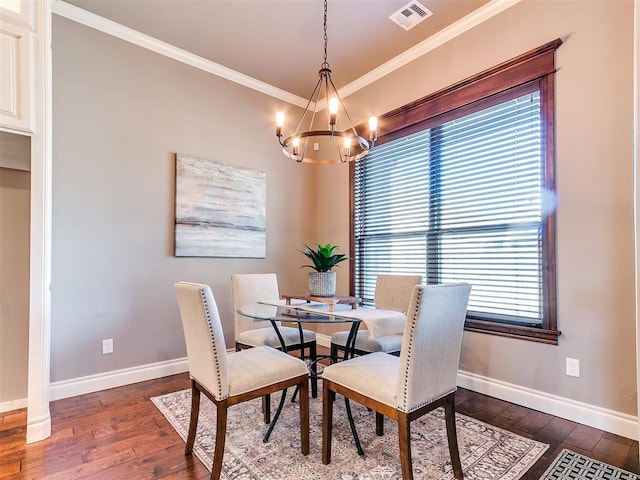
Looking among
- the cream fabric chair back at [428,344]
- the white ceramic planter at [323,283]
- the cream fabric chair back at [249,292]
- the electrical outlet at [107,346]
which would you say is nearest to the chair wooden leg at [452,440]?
the cream fabric chair back at [428,344]

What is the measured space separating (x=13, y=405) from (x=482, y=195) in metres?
3.87

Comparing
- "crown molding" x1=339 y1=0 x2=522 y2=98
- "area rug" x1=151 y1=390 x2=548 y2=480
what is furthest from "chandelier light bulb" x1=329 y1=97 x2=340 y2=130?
"area rug" x1=151 y1=390 x2=548 y2=480

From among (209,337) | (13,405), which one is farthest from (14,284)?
(209,337)

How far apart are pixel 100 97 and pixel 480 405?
392 cm

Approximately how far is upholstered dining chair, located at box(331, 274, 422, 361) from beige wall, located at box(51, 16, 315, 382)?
1.47 meters

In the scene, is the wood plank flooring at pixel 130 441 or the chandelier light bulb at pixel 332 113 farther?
the chandelier light bulb at pixel 332 113

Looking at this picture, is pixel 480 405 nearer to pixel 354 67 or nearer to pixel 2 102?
pixel 354 67

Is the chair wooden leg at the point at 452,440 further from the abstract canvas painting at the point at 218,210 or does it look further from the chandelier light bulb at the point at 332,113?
the abstract canvas painting at the point at 218,210

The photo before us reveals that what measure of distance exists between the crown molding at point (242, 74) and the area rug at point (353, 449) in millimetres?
3090

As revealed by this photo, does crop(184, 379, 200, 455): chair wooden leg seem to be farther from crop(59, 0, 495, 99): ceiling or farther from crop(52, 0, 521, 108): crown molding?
crop(52, 0, 521, 108): crown molding

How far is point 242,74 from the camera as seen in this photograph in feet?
12.2

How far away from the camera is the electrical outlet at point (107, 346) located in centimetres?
287

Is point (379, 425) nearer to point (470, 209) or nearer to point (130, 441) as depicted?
point (130, 441)

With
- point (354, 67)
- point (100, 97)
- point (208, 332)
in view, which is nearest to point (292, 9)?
point (354, 67)
